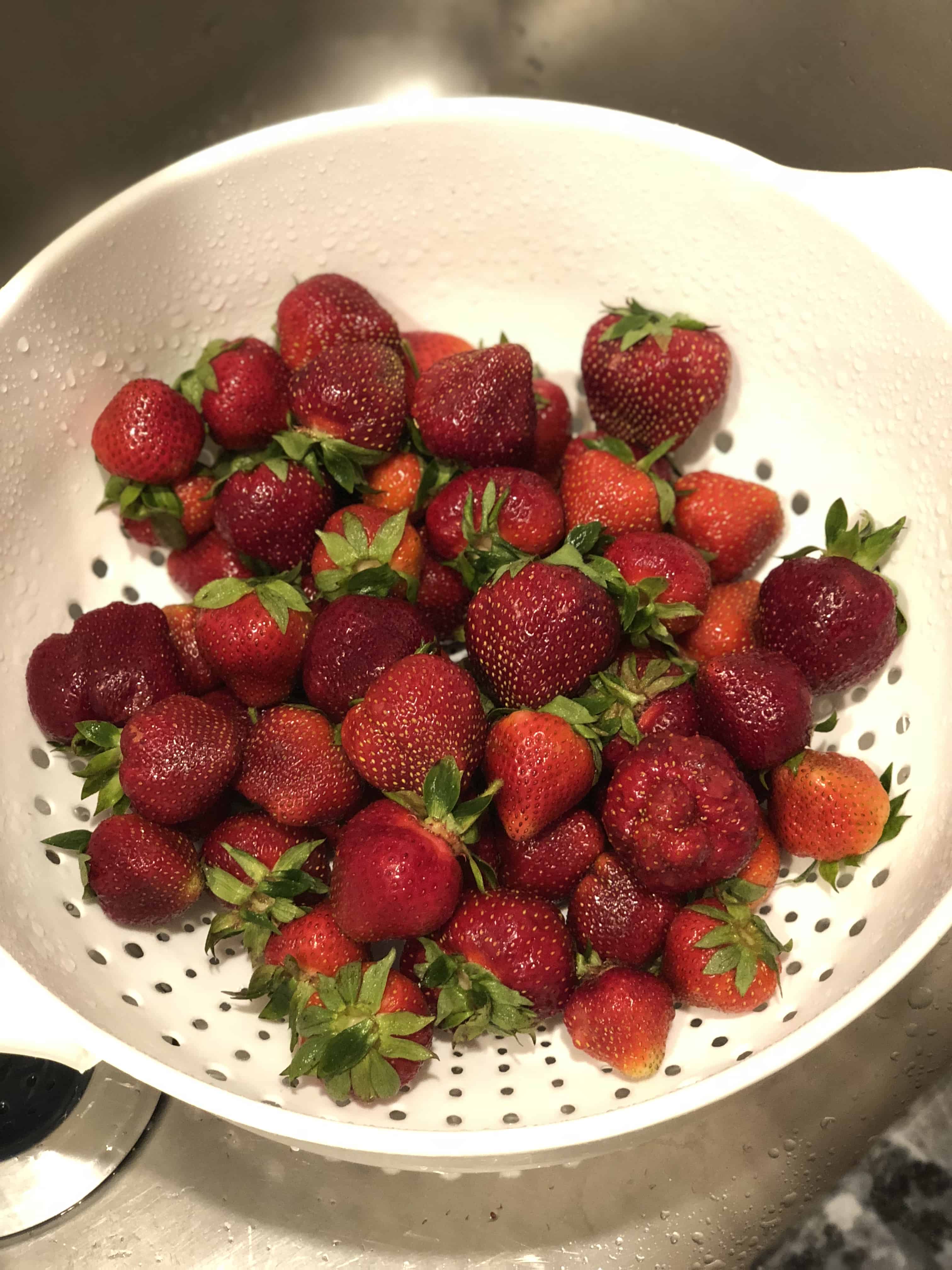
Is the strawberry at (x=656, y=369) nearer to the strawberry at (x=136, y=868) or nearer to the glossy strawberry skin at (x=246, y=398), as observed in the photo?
the glossy strawberry skin at (x=246, y=398)

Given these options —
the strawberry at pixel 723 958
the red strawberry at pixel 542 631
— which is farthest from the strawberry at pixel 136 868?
the strawberry at pixel 723 958

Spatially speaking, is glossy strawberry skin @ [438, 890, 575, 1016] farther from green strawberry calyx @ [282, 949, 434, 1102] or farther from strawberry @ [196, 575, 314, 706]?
strawberry @ [196, 575, 314, 706]

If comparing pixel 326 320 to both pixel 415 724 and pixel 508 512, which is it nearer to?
pixel 508 512

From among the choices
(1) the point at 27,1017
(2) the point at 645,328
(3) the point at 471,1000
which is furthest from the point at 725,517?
(1) the point at 27,1017

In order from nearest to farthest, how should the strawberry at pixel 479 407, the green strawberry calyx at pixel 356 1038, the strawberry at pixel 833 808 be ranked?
the green strawberry calyx at pixel 356 1038 < the strawberry at pixel 833 808 < the strawberry at pixel 479 407

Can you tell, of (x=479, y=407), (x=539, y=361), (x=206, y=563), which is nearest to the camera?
(x=479, y=407)

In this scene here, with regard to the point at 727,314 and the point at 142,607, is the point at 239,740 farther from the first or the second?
the point at 727,314
